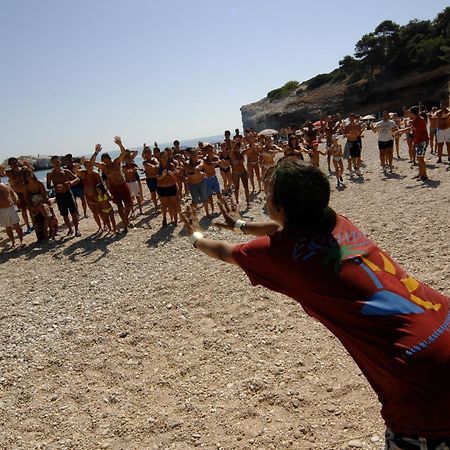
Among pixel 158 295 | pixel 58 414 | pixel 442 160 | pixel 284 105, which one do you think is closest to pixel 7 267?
pixel 158 295

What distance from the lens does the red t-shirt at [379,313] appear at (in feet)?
4.46

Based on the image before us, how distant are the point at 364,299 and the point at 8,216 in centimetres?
1002

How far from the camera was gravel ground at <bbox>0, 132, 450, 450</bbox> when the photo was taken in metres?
3.19

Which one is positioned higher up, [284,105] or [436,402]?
[284,105]

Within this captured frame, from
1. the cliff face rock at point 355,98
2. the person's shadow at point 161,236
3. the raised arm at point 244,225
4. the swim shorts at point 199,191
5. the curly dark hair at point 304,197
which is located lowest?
the person's shadow at point 161,236

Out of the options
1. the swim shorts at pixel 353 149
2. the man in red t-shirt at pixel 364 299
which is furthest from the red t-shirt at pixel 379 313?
the swim shorts at pixel 353 149

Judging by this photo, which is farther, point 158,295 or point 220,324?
point 158,295

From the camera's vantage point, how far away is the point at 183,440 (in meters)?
3.14

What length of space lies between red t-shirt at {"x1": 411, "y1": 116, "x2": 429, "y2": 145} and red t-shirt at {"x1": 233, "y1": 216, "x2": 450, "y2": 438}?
33.4ft

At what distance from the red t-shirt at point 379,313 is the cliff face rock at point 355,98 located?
51020mm

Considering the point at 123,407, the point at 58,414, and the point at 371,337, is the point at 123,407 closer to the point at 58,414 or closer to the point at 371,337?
the point at 58,414

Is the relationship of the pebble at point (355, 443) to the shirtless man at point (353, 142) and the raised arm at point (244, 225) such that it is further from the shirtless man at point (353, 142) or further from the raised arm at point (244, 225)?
the shirtless man at point (353, 142)

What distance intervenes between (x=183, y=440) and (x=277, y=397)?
843 millimetres

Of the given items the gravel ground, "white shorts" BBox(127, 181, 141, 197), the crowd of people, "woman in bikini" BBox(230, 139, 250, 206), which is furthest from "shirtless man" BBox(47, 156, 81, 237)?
"woman in bikini" BBox(230, 139, 250, 206)
